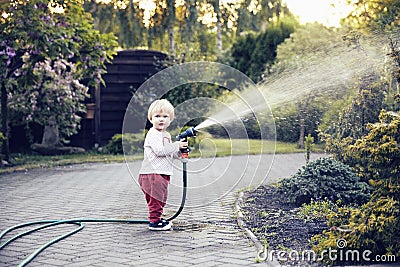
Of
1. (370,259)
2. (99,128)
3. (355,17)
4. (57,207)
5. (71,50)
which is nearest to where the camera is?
(370,259)

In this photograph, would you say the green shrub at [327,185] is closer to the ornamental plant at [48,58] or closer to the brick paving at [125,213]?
the brick paving at [125,213]

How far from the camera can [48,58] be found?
1294 centimetres

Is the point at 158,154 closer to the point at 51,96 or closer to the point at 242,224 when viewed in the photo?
the point at 242,224

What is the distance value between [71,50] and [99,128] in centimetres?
434

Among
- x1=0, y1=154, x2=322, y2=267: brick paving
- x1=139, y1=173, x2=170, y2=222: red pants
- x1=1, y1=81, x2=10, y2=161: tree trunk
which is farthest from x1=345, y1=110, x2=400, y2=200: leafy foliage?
x1=1, y1=81, x2=10, y2=161: tree trunk

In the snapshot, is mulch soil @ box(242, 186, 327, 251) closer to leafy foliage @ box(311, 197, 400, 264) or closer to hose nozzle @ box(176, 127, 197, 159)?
leafy foliage @ box(311, 197, 400, 264)

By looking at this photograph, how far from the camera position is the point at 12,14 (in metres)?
11.3

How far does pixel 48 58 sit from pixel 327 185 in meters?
7.46

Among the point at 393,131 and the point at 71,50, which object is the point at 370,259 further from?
the point at 71,50

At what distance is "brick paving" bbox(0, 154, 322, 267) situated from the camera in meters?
5.29

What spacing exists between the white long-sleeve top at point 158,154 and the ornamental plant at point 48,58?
5.66 metres

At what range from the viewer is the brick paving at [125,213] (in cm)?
529

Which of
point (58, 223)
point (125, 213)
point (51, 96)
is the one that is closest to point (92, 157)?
point (51, 96)

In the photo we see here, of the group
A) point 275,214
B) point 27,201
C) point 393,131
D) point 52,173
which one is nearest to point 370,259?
point 393,131
